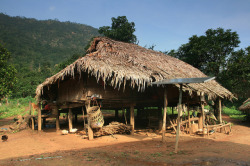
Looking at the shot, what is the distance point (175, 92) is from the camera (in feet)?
32.0

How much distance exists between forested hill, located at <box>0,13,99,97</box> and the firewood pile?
13800 mm

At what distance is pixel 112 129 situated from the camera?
8.23 m

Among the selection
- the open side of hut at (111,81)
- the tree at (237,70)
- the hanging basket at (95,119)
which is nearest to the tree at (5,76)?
the open side of hut at (111,81)

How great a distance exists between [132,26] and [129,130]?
49.2 feet

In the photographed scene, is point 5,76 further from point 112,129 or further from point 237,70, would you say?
point 237,70

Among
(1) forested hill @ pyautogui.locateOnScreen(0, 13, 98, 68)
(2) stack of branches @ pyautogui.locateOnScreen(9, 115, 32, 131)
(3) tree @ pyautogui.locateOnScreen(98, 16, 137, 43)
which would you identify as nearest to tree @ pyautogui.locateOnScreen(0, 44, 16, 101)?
(2) stack of branches @ pyautogui.locateOnScreen(9, 115, 32, 131)

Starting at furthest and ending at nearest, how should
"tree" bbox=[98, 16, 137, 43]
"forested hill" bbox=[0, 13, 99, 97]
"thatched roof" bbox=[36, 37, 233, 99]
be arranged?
"forested hill" bbox=[0, 13, 99, 97], "tree" bbox=[98, 16, 137, 43], "thatched roof" bbox=[36, 37, 233, 99]

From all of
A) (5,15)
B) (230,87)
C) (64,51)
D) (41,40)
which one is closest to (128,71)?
(230,87)

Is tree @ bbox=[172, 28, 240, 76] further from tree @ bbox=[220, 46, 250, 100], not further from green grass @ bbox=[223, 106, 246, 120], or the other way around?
green grass @ bbox=[223, 106, 246, 120]

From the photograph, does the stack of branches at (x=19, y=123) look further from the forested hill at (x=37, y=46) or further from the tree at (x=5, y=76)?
the forested hill at (x=37, y=46)

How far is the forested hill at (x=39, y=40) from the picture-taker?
1859 inches

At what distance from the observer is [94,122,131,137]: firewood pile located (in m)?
7.98

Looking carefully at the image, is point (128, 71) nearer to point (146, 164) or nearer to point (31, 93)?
point (146, 164)

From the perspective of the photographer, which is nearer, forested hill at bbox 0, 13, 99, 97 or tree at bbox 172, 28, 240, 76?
tree at bbox 172, 28, 240, 76
